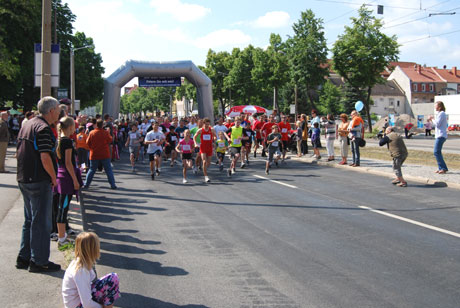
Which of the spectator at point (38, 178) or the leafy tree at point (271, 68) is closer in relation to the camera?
the spectator at point (38, 178)

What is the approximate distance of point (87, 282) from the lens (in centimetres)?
369

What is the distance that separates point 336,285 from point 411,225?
3.38 m

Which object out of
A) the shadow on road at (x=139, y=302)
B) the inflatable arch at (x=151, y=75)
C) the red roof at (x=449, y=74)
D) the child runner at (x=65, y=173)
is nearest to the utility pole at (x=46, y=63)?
the child runner at (x=65, y=173)

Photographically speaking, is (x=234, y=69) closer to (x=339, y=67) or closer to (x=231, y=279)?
(x=339, y=67)

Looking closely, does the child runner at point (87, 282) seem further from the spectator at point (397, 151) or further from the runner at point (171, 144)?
the runner at point (171, 144)

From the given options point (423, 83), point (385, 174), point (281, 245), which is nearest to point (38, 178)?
point (281, 245)

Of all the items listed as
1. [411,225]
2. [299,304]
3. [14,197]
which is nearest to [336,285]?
[299,304]

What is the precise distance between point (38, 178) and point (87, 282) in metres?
1.81

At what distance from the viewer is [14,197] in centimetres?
1015

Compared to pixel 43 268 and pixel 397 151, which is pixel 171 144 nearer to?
pixel 397 151

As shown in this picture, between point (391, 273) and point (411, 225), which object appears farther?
point (411, 225)

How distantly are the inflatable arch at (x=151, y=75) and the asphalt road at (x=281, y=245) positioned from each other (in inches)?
720

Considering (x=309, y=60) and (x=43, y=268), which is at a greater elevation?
(x=309, y=60)

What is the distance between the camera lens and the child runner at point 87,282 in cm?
365
